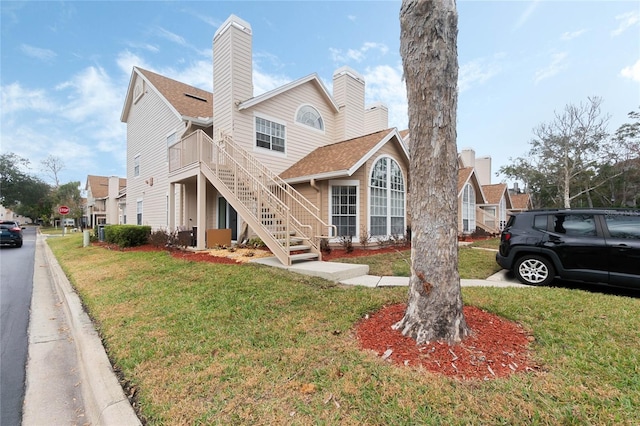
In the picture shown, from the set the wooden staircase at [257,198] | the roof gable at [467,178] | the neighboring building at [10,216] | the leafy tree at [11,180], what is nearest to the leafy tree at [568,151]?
the roof gable at [467,178]

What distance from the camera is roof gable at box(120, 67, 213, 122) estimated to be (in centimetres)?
1330

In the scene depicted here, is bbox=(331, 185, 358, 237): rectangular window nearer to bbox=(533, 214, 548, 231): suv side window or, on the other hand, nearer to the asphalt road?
bbox=(533, 214, 548, 231): suv side window

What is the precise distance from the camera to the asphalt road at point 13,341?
256cm

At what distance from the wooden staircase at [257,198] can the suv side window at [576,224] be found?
476 cm

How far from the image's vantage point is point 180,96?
1493cm

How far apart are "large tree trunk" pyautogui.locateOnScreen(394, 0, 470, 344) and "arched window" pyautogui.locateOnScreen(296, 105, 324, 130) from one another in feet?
35.3

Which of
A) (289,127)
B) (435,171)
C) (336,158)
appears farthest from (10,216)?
(435,171)

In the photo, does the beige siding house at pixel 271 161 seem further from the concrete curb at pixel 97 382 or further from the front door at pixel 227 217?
the concrete curb at pixel 97 382

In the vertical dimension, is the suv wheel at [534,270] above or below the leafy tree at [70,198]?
below

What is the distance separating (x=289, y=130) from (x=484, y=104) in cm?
848

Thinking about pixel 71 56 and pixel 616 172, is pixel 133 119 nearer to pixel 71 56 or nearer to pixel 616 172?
pixel 71 56

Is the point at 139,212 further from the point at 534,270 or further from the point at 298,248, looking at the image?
the point at 534,270

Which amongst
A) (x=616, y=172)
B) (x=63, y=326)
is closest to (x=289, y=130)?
(x=63, y=326)

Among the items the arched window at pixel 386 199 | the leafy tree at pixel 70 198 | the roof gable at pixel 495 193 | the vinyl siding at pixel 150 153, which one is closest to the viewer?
the arched window at pixel 386 199
